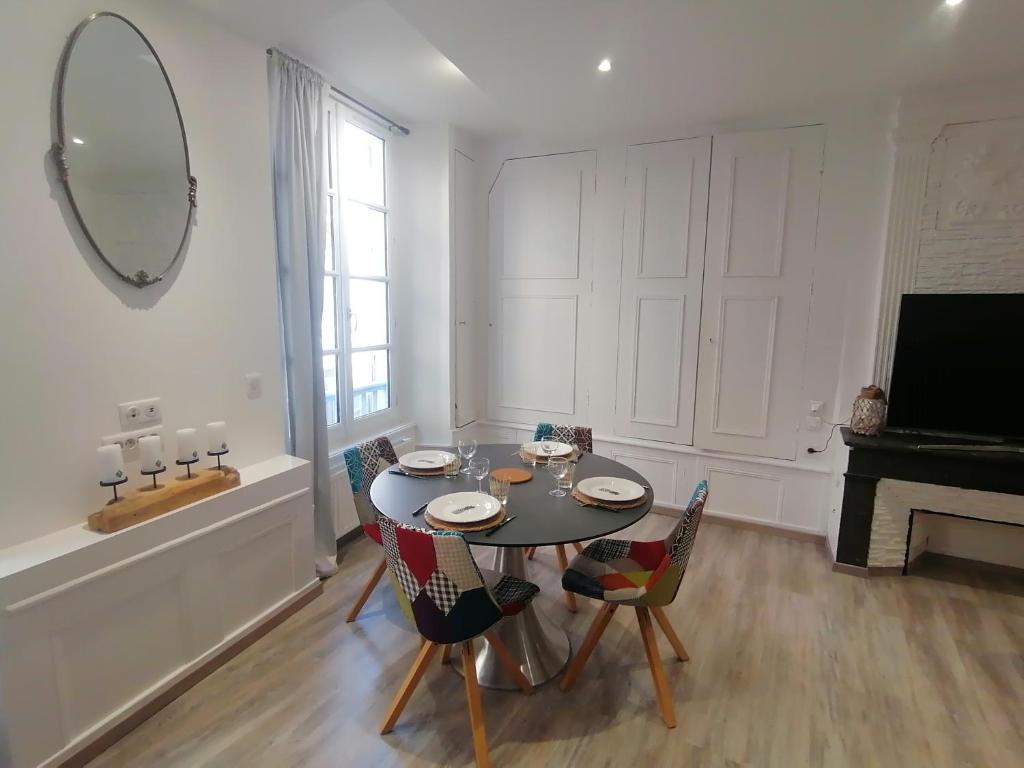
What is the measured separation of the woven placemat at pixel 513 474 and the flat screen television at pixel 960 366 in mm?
2240

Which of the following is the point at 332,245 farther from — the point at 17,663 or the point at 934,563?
the point at 934,563

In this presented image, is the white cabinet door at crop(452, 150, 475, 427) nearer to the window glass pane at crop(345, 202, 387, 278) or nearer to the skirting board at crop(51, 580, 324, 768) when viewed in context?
the window glass pane at crop(345, 202, 387, 278)

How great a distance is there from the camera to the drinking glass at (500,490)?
2033mm

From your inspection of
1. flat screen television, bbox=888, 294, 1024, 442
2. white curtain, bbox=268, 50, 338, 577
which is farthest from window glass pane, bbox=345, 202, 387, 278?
flat screen television, bbox=888, 294, 1024, 442

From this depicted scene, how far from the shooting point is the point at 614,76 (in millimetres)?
2643

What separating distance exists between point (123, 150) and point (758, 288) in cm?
337

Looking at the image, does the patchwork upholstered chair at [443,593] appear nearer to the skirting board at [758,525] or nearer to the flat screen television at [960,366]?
the skirting board at [758,525]

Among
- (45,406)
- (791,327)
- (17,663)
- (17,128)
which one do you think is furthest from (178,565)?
(791,327)

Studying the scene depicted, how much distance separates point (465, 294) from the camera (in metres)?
3.97

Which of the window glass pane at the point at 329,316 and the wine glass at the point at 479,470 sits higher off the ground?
the window glass pane at the point at 329,316

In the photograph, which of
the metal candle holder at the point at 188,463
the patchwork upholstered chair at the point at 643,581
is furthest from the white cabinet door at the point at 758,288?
the metal candle holder at the point at 188,463

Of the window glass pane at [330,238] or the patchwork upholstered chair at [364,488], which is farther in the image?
the window glass pane at [330,238]

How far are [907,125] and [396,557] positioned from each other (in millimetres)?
3439

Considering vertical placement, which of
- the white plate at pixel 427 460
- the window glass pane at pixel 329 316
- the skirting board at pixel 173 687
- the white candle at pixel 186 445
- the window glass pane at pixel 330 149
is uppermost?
the window glass pane at pixel 330 149
